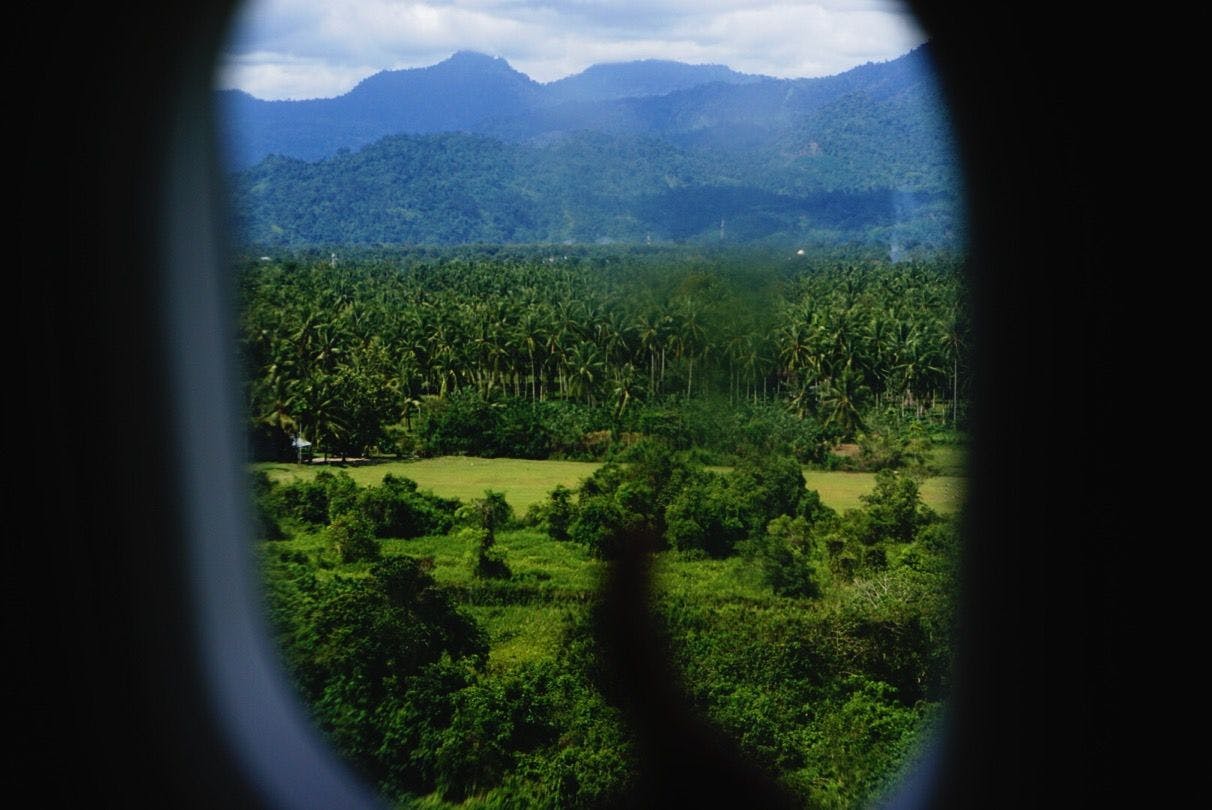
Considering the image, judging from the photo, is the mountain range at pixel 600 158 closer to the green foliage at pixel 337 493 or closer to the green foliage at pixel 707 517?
the green foliage at pixel 337 493

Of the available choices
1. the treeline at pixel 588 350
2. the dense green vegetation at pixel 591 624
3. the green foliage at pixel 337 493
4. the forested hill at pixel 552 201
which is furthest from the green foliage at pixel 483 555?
the forested hill at pixel 552 201

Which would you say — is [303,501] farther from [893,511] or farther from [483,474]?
[893,511]

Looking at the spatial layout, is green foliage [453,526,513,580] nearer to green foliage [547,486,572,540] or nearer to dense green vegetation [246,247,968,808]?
dense green vegetation [246,247,968,808]

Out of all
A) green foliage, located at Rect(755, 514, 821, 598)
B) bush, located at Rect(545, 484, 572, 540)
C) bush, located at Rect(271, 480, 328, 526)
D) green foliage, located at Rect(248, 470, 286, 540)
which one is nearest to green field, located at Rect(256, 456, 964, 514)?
bush, located at Rect(271, 480, 328, 526)

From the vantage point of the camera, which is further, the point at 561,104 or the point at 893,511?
the point at 561,104

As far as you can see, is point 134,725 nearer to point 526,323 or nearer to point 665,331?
point 665,331

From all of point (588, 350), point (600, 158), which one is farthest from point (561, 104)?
point (588, 350)

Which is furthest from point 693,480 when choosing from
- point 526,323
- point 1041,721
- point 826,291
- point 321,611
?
point 1041,721
